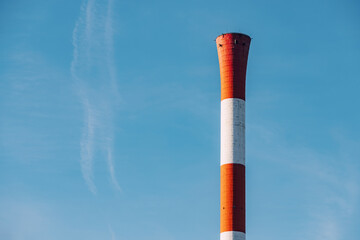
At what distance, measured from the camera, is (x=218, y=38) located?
78.2m

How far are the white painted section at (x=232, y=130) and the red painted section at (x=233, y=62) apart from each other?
0.98 m

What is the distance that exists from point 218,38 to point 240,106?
8216mm

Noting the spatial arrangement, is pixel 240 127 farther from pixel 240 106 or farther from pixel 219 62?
pixel 219 62

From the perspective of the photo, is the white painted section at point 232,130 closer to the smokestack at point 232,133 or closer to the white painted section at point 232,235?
the smokestack at point 232,133

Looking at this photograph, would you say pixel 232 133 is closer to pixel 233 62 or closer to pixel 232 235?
pixel 233 62

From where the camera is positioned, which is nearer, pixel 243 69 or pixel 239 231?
pixel 239 231

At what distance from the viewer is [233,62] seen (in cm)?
7662

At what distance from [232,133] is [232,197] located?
6990mm

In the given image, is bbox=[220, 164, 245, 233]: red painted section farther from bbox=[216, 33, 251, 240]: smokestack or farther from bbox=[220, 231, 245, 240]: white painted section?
bbox=[220, 231, 245, 240]: white painted section

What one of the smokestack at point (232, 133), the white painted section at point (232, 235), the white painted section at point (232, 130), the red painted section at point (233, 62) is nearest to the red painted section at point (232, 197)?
the smokestack at point (232, 133)

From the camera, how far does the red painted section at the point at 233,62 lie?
75938 mm

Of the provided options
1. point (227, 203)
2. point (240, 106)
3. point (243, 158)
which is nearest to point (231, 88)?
point (240, 106)

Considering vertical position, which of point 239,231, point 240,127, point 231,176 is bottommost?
point 239,231

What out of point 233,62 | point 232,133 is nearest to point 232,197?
point 232,133
